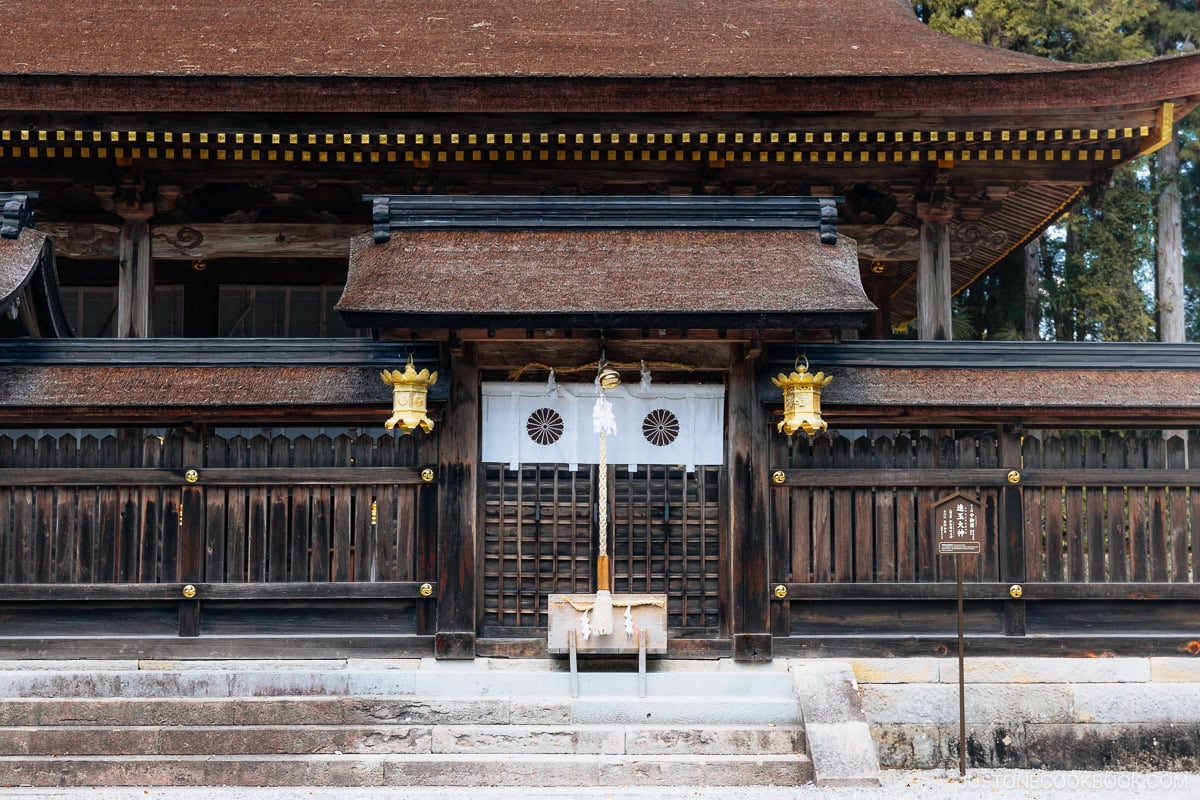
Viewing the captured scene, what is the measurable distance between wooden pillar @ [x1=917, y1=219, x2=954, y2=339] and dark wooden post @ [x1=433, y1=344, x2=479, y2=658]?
4.96m

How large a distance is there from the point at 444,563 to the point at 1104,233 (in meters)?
16.1

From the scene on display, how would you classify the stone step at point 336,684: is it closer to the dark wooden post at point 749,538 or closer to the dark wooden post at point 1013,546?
the dark wooden post at point 749,538

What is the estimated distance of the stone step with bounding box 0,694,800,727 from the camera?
30.8 feet

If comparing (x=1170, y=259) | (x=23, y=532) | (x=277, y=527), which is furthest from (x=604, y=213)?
(x=1170, y=259)

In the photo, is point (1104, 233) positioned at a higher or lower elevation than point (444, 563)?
higher

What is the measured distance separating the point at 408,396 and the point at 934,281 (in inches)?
→ 226

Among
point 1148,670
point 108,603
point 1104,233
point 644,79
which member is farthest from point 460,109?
point 1104,233

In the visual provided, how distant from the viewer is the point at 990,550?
34.4 feet

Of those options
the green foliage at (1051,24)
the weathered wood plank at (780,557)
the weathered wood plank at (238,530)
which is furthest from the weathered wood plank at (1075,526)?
the green foliage at (1051,24)

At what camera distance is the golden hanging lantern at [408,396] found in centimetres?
985

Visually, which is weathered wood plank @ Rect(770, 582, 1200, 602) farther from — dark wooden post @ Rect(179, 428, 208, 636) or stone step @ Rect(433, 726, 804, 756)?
dark wooden post @ Rect(179, 428, 208, 636)

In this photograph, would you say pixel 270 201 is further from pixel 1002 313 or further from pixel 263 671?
pixel 1002 313

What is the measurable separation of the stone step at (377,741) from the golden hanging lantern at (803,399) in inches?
91.0

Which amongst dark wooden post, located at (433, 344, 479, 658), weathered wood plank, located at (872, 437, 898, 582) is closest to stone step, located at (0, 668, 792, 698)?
dark wooden post, located at (433, 344, 479, 658)
